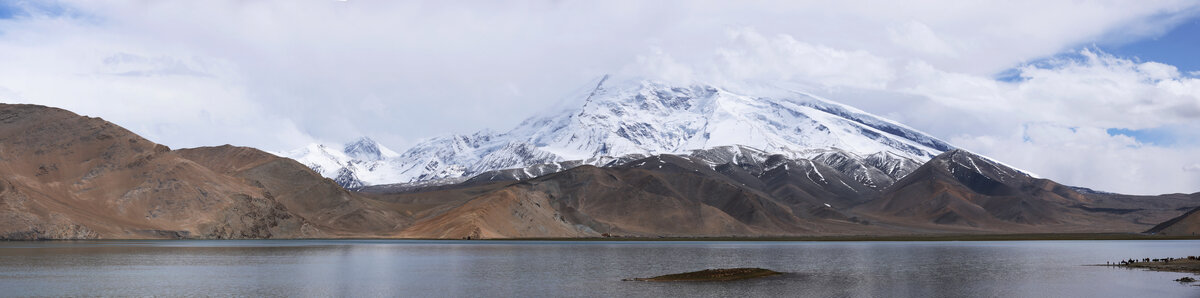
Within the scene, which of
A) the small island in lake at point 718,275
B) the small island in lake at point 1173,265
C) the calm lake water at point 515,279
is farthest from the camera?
the small island in lake at point 1173,265

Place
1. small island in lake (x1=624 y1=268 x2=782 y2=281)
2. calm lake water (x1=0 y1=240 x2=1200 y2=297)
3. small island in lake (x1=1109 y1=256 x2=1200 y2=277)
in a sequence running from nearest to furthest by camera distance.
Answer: calm lake water (x1=0 y1=240 x2=1200 y2=297) < small island in lake (x1=624 y1=268 x2=782 y2=281) < small island in lake (x1=1109 y1=256 x2=1200 y2=277)

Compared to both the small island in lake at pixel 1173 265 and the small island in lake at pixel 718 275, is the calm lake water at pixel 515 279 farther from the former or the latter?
the small island in lake at pixel 1173 265

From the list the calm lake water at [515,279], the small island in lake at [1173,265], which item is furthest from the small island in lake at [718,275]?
the small island in lake at [1173,265]

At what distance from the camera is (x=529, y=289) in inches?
3307

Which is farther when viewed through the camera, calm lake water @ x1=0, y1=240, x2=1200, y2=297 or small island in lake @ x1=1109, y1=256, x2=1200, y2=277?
small island in lake @ x1=1109, y1=256, x2=1200, y2=277

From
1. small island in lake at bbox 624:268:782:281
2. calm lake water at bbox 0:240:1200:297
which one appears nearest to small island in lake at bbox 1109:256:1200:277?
calm lake water at bbox 0:240:1200:297

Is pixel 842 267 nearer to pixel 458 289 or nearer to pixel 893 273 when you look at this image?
pixel 893 273

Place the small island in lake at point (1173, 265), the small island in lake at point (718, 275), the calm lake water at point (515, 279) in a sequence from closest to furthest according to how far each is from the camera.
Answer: the calm lake water at point (515, 279) < the small island in lake at point (718, 275) < the small island in lake at point (1173, 265)

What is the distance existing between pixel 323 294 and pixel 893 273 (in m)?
63.9

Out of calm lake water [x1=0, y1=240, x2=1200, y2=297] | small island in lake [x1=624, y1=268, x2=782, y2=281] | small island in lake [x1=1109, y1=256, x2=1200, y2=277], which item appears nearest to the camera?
calm lake water [x1=0, y1=240, x2=1200, y2=297]

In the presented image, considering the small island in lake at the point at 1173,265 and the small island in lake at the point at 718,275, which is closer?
the small island in lake at the point at 718,275

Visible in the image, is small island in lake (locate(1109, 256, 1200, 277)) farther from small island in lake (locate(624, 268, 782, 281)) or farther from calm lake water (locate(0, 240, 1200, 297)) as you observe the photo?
small island in lake (locate(624, 268, 782, 281))

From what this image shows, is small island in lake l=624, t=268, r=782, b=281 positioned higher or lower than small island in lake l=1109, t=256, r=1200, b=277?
lower

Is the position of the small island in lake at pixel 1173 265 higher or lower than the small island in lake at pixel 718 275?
higher
